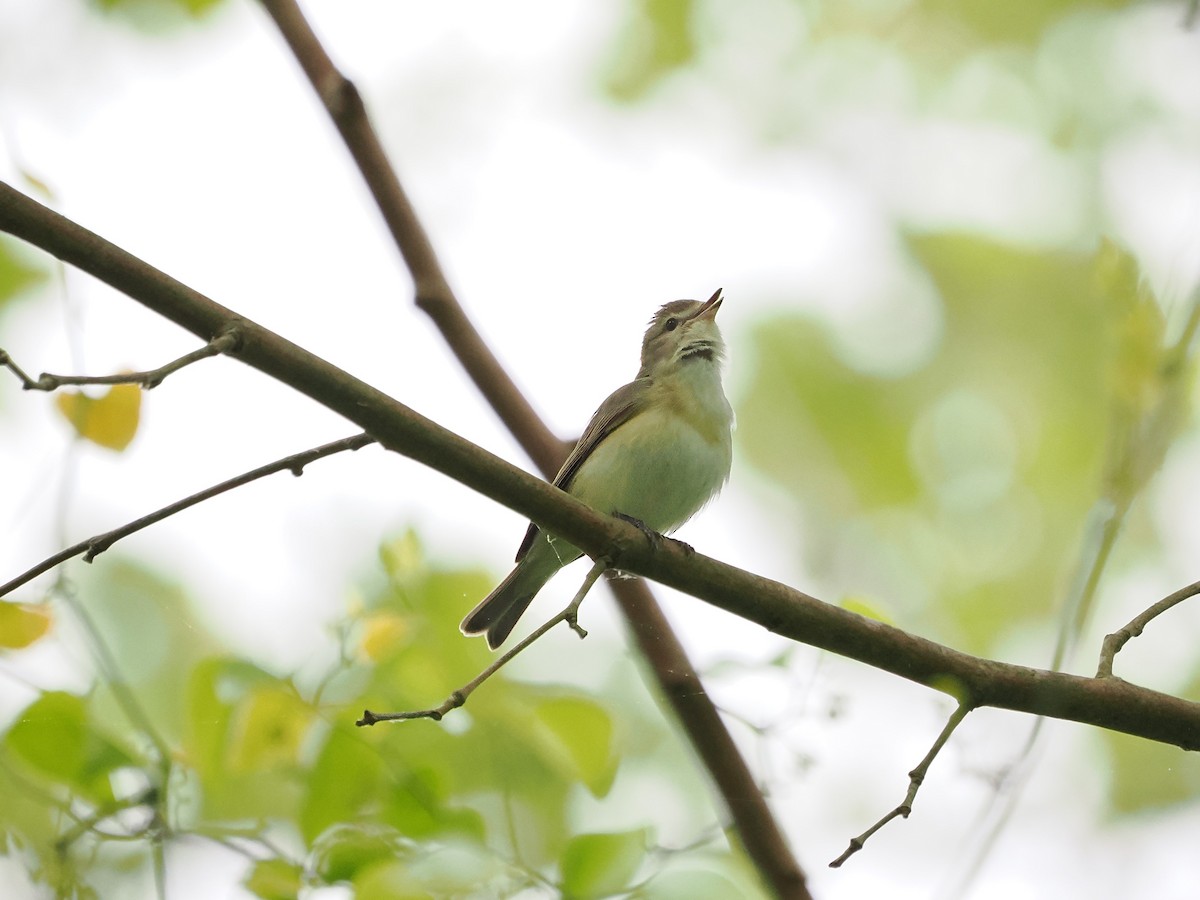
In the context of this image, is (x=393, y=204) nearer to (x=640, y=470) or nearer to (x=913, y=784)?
(x=640, y=470)

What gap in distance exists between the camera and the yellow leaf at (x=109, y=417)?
329 centimetres

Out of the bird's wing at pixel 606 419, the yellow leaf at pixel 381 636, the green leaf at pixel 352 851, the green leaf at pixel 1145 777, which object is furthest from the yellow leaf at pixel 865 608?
the green leaf at pixel 1145 777

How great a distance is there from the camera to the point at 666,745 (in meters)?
4.82

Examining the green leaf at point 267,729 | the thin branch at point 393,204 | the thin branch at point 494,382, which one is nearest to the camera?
the green leaf at point 267,729

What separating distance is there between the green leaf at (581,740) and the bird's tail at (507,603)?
2470 mm

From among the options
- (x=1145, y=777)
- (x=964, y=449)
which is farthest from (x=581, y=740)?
(x=964, y=449)

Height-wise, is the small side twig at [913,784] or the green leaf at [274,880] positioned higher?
the small side twig at [913,784]

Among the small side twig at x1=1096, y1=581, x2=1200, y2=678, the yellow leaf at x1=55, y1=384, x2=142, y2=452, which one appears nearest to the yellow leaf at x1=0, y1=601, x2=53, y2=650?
the yellow leaf at x1=55, y1=384, x2=142, y2=452

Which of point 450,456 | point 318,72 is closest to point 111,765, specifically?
point 450,456

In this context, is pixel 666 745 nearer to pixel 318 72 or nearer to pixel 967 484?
pixel 318 72

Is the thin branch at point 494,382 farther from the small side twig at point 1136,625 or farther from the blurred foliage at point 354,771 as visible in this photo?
the small side twig at point 1136,625

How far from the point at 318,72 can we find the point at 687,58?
5.73 meters

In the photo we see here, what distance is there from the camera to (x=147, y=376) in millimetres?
2699

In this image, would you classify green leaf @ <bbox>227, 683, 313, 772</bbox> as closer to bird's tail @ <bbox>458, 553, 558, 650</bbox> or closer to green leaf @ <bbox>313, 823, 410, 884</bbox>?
green leaf @ <bbox>313, 823, 410, 884</bbox>
